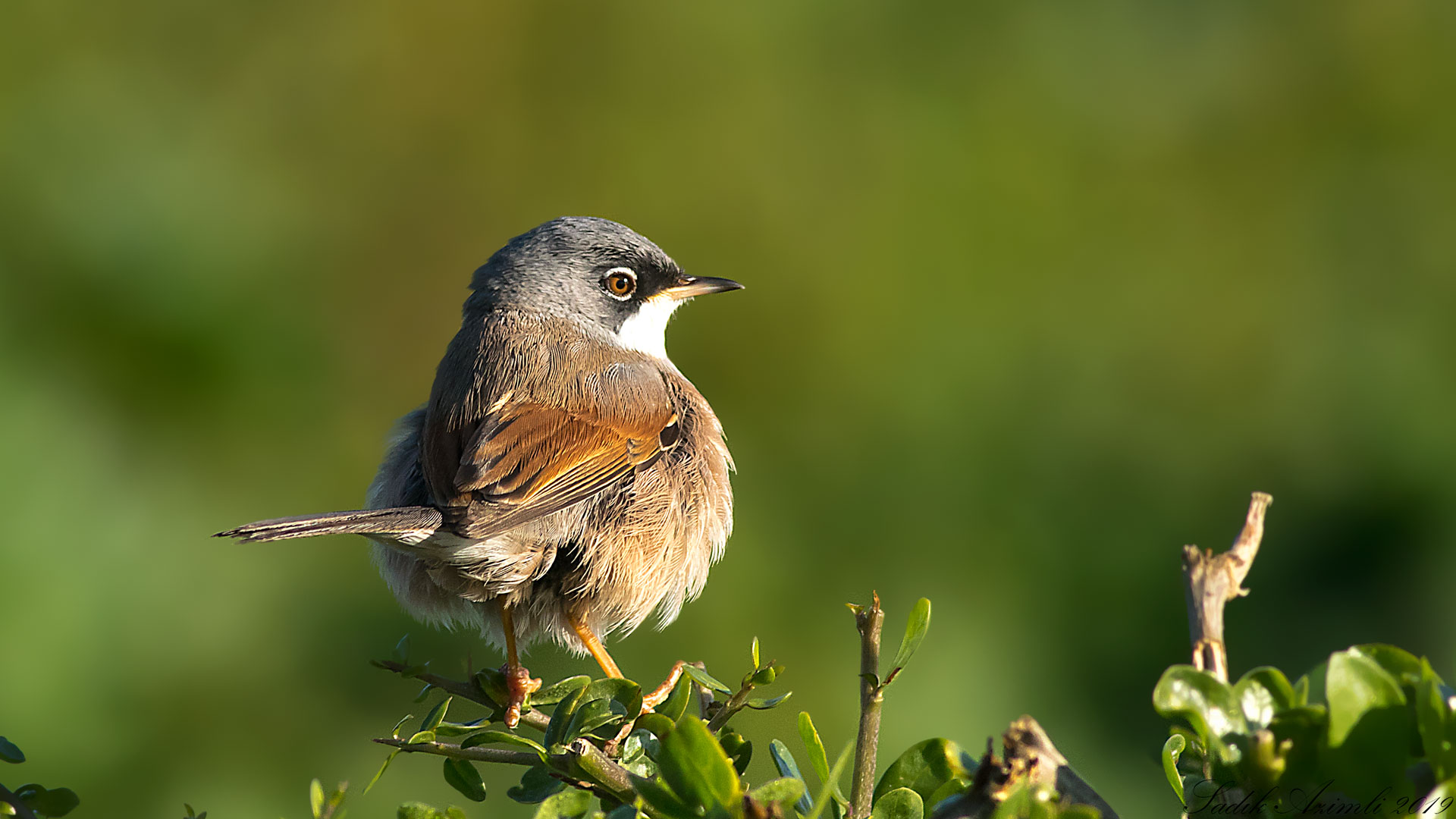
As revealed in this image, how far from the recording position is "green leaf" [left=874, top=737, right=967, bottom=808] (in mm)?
1688

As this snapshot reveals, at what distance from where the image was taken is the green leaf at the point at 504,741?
1.73 metres

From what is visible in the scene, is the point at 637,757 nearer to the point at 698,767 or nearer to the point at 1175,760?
the point at 698,767

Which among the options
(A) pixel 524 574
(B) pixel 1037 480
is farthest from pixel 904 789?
(B) pixel 1037 480

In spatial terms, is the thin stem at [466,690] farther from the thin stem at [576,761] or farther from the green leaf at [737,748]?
→ the green leaf at [737,748]

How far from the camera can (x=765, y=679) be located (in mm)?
2082

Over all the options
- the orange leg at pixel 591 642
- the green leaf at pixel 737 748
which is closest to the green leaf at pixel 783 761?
the green leaf at pixel 737 748

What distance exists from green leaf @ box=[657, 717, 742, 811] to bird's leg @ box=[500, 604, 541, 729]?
0.82 meters

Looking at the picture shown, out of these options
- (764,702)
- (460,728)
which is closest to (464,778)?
(460,728)

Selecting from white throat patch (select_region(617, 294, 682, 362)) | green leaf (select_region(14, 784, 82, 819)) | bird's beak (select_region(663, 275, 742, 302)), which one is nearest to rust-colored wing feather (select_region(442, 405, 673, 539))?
white throat patch (select_region(617, 294, 682, 362))

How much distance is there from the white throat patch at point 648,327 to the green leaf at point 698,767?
2801mm

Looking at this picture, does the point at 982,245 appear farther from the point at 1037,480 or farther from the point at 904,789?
the point at 904,789

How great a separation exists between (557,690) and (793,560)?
3069mm

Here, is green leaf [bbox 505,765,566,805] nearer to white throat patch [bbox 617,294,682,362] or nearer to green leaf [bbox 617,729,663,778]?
green leaf [bbox 617,729,663,778]

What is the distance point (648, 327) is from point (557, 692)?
2.26 metres
